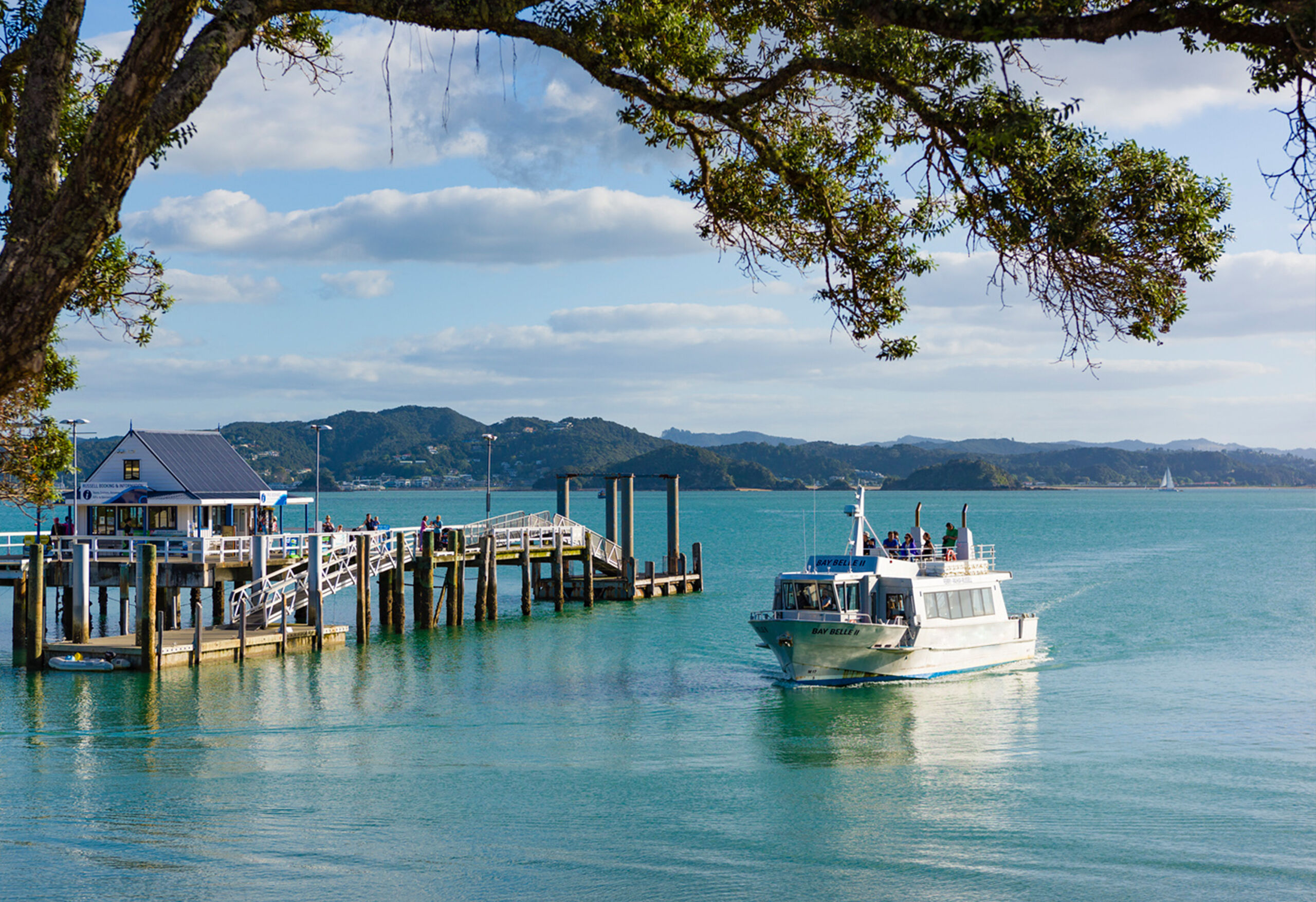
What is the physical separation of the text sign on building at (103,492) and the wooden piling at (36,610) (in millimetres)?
6824

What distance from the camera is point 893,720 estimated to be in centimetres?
2983

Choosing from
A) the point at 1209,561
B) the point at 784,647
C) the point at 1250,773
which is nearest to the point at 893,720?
the point at 784,647

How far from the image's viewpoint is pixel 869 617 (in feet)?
109

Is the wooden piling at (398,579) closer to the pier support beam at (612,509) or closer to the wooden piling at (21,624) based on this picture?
the wooden piling at (21,624)

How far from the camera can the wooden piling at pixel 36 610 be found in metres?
33.0

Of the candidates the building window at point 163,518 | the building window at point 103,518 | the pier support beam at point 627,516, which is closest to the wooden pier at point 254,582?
the building window at point 163,518

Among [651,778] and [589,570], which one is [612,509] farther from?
[651,778]

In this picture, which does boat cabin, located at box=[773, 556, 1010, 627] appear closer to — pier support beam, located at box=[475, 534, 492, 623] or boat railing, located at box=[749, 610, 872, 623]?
boat railing, located at box=[749, 610, 872, 623]

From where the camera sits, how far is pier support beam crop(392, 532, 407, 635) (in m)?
43.2

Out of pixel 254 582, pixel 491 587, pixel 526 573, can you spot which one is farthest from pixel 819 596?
pixel 526 573

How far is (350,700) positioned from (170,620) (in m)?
12.9

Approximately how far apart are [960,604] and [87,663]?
24.1 m

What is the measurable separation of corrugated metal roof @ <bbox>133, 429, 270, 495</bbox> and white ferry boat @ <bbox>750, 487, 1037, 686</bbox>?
19445 millimetres

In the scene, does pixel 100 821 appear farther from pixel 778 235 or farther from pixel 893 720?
pixel 893 720
